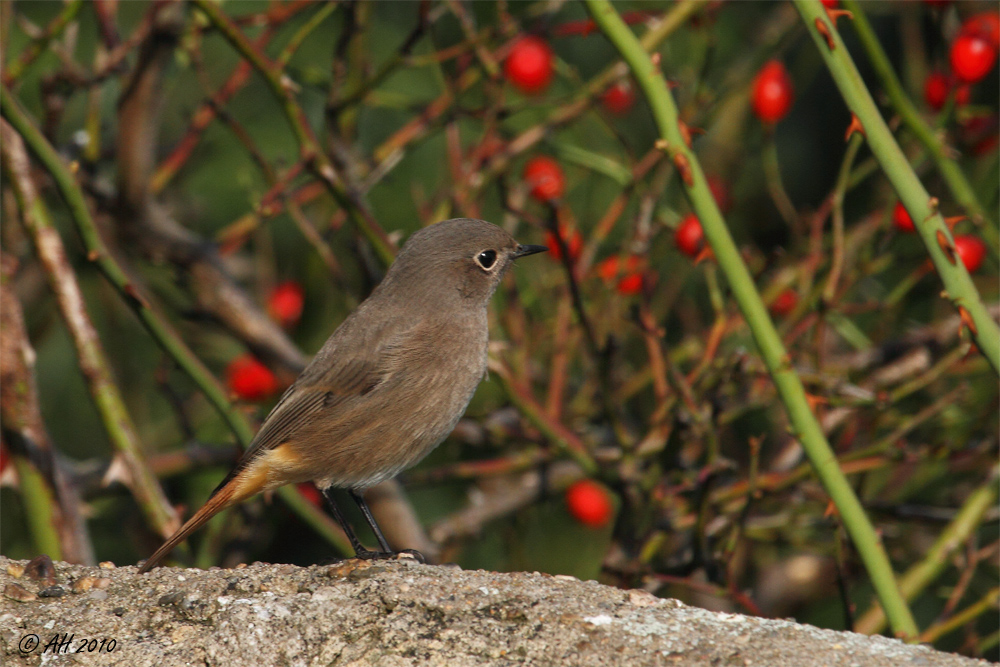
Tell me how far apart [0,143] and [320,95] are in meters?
3.13

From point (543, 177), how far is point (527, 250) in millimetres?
872

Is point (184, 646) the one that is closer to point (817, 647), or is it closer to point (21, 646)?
point (21, 646)

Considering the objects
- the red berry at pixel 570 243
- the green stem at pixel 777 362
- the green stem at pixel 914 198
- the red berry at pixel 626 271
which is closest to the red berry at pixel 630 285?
the red berry at pixel 626 271

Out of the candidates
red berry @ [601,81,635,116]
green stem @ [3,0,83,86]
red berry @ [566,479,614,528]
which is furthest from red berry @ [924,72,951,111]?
green stem @ [3,0,83,86]

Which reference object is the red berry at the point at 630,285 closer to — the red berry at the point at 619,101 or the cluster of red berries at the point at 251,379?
the red berry at the point at 619,101

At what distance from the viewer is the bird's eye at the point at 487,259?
4199 mm

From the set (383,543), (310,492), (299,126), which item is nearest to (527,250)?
(299,126)

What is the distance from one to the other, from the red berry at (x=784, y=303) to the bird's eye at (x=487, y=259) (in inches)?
62.6

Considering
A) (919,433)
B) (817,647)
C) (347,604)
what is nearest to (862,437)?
(919,433)

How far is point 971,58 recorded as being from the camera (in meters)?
4.34

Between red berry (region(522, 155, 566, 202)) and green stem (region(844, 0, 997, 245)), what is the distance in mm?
1517

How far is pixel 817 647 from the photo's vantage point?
262cm

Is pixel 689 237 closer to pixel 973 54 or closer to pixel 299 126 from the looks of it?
pixel 973 54

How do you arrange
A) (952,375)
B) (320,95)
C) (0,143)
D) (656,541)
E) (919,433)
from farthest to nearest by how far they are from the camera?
(320,95), (919,433), (952,375), (656,541), (0,143)
